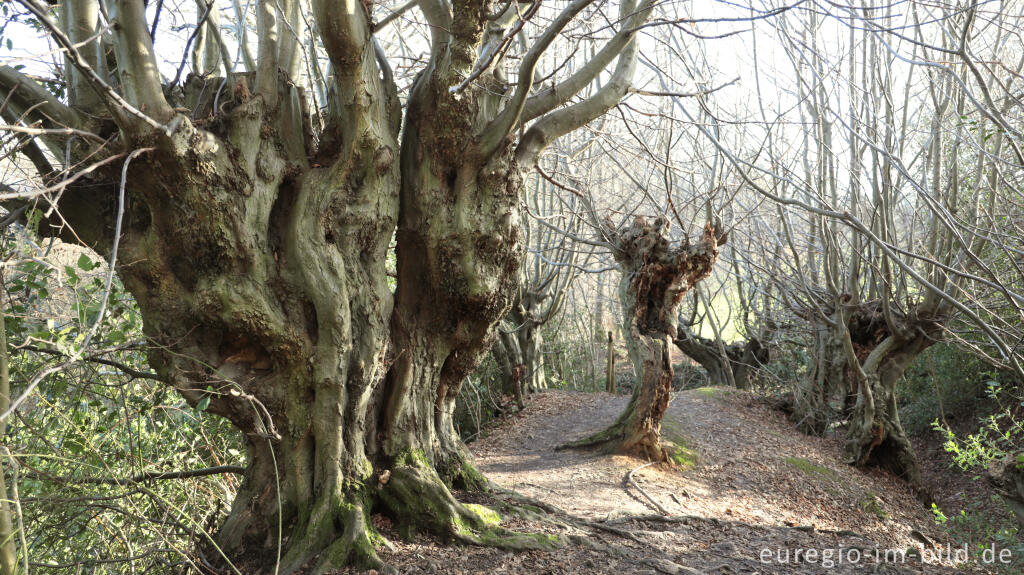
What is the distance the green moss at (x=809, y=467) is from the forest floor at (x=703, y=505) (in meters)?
0.02

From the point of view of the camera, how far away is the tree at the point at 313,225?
315 cm

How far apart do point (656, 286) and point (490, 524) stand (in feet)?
14.1

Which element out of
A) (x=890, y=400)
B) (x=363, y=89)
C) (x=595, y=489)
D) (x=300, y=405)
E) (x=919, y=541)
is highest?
(x=363, y=89)

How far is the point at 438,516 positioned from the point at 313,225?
70.6 inches

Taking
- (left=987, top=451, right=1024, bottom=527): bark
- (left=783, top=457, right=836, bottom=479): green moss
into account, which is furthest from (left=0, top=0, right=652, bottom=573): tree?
(left=783, top=457, right=836, bottom=479): green moss

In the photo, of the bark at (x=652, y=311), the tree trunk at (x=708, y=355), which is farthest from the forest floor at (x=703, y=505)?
the tree trunk at (x=708, y=355)

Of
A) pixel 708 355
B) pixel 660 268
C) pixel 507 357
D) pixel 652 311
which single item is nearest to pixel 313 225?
pixel 660 268

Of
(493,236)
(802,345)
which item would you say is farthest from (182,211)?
(802,345)

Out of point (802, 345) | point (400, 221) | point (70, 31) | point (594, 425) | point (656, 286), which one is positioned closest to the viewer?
point (70, 31)

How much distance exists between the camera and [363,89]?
3469 millimetres

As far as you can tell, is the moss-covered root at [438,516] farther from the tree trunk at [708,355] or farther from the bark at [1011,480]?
the tree trunk at [708,355]

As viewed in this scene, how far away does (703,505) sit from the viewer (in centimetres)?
568

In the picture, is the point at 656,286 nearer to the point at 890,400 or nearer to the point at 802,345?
the point at 890,400

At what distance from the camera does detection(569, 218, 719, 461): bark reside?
693 cm
